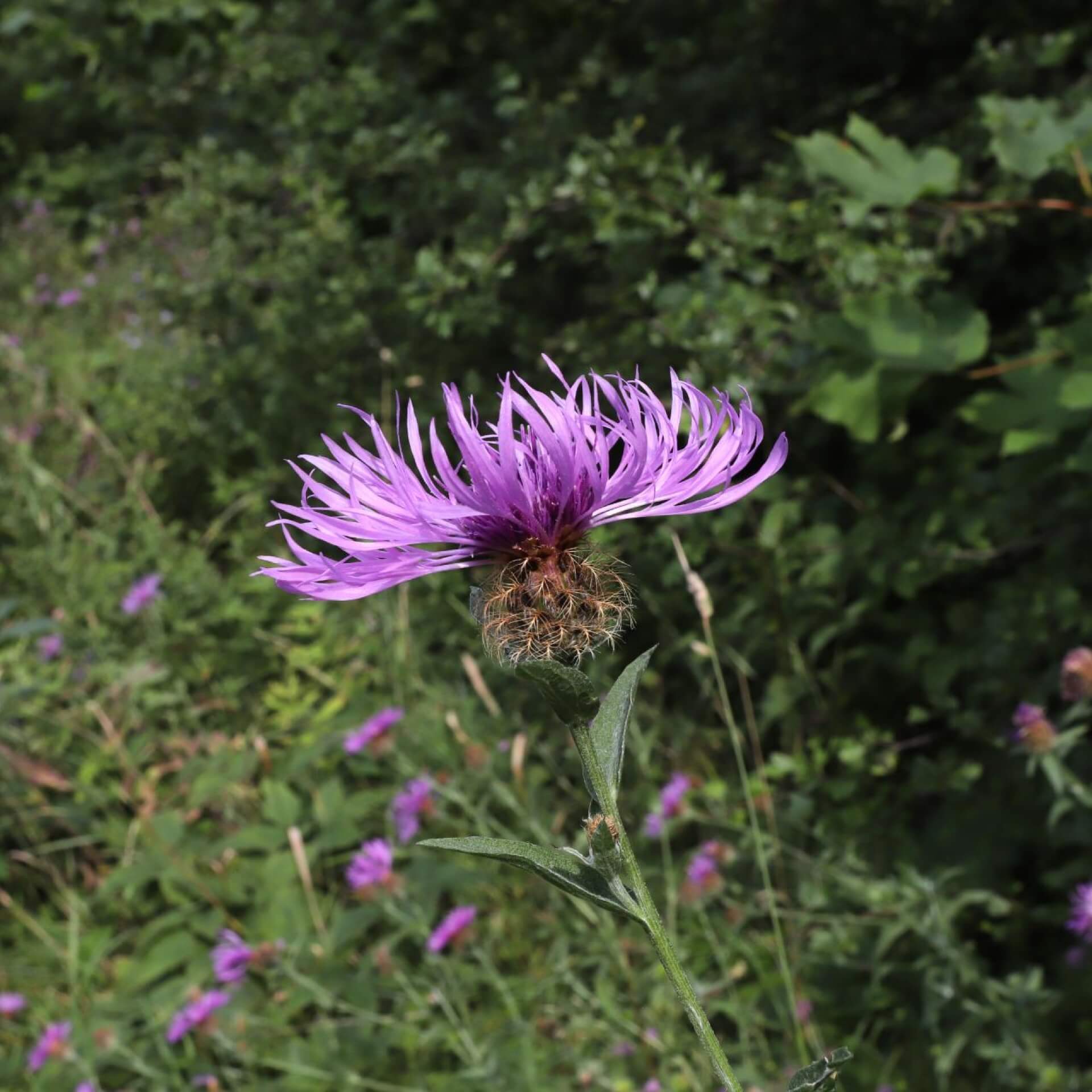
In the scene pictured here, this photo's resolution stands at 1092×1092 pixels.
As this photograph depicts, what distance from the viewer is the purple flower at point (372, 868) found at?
2.30 meters

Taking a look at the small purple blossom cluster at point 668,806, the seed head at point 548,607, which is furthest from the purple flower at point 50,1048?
the seed head at point 548,607

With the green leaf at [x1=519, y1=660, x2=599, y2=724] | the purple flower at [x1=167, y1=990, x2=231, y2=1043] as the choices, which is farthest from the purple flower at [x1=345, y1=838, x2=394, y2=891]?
the green leaf at [x1=519, y1=660, x2=599, y2=724]

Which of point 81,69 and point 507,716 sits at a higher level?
point 81,69

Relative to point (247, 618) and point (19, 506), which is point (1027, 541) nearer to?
point (247, 618)

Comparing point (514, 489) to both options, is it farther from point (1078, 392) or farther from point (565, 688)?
point (1078, 392)

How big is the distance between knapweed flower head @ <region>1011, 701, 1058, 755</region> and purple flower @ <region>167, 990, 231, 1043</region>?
1525 mm

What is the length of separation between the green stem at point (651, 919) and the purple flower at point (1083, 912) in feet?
4.61

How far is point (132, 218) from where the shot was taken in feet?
23.4

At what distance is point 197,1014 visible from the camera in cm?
233

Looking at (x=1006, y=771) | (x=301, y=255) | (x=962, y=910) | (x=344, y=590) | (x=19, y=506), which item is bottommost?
(x=962, y=910)

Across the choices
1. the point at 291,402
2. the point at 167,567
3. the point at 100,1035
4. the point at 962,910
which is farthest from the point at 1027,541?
the point at 167,567

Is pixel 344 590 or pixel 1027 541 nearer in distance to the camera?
pixel 344 590

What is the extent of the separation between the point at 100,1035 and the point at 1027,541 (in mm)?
1914

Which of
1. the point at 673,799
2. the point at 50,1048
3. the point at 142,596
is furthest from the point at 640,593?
the point at 142,596
